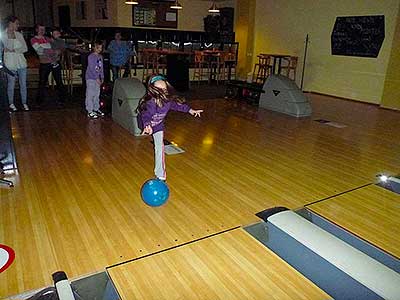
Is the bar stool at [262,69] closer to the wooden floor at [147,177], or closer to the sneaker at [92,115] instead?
the wooden floor at [147,177]

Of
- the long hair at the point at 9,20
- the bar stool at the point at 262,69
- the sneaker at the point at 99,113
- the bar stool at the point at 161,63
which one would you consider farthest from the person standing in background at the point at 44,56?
the bar stool at the point at 262,69


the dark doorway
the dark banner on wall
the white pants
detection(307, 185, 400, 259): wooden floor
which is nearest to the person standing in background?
the white pants

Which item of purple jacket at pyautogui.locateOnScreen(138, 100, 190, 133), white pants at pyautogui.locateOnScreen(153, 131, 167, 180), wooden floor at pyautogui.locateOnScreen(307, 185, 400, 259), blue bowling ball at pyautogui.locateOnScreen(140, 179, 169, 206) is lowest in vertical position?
wooden floor at pyautogui.locateOnScreen(307, 185, 400, 259)

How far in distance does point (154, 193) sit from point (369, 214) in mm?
1745

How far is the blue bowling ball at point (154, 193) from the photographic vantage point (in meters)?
2.65

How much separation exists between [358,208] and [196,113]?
159cm

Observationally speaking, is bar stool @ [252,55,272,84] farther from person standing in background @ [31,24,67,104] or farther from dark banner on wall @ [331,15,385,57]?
person standing in background @ [31,24,67,104]

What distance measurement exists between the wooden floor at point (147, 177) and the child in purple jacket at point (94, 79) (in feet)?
0.78

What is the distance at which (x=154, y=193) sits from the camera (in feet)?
8.70

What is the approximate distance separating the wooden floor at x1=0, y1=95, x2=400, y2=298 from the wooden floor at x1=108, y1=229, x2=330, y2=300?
147 millimetres

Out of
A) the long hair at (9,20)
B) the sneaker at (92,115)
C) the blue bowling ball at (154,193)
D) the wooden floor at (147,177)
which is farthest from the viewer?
the sneaker at (92,115)

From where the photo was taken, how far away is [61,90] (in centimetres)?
638

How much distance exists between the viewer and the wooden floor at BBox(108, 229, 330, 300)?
72.1 inches

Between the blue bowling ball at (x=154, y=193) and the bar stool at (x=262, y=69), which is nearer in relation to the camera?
the blue bowling ball at (x=154, y=193)
